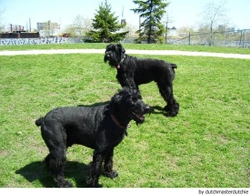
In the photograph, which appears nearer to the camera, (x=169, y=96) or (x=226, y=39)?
(x=169, y=96)

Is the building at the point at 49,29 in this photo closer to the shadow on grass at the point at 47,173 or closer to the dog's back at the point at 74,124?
the shadow on grass at the point at 47,173

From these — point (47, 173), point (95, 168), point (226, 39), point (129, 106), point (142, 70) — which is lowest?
point (47, 173)

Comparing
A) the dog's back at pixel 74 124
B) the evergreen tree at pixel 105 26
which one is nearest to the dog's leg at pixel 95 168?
the dog's back at pixel 74 124

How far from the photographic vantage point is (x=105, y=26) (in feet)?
129

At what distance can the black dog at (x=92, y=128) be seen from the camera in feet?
13.5

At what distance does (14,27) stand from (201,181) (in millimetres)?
96563

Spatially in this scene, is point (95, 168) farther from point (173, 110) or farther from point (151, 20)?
point (151, 20)

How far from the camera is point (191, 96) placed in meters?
9.05

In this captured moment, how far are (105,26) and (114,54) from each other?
33741 millimetres

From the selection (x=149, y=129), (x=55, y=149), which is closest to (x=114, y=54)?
(x=149, y=129)

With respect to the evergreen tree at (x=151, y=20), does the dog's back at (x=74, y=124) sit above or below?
below

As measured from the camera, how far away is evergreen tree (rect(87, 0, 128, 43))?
3953cm

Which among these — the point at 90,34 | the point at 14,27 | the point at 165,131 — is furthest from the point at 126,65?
the point at 14,27

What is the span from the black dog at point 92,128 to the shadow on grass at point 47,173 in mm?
328
